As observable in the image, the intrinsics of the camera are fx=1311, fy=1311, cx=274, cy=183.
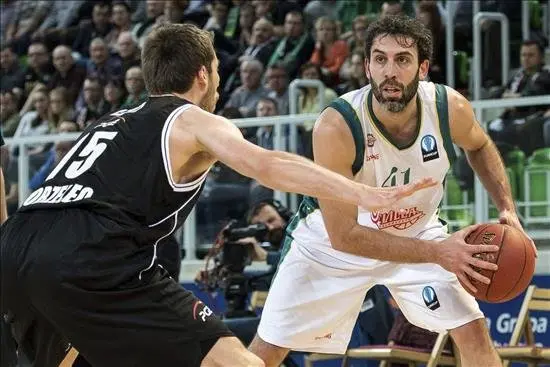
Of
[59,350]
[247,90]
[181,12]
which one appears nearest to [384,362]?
[59,350]

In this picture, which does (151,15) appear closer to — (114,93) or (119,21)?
(119,21)

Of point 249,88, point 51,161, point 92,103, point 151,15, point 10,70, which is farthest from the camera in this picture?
point 10,70

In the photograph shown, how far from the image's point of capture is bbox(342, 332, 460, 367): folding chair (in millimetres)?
8273

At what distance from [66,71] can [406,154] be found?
936 cm

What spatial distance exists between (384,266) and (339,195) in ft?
6.89

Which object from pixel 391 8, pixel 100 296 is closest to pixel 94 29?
pixel 391 8

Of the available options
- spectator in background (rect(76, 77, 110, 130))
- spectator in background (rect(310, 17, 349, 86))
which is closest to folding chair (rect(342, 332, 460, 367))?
spectator in background (rect(310, 17, 349, 86))

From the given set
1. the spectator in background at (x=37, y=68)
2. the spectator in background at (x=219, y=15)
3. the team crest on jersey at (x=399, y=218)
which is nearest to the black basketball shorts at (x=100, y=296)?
the team crest on jersey at (x=399, y=218)

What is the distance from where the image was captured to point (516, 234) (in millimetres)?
6023

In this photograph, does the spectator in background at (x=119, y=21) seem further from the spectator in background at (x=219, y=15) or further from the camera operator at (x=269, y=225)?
the camera operator at (x=269, y=225)

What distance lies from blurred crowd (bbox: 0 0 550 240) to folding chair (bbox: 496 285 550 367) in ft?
3.47

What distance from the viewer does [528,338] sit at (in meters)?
8.67

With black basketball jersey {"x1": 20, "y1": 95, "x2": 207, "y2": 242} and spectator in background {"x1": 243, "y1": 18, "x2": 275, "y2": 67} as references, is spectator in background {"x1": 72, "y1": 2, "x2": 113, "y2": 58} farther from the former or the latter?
black basketball jersey {"x1": 20, "y1": 95, "x2": 207, "y2": 242}

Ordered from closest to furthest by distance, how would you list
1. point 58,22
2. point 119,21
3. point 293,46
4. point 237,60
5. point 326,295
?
point 326,295 < point 293,46 < point 237,60 < point 119,21 < point 58,22
